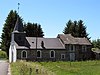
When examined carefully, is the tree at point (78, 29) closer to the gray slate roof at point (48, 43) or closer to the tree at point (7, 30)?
the tree at point (7, 30)

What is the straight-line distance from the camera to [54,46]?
73.7 metres

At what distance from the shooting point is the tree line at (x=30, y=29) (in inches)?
3359

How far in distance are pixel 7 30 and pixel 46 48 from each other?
18.3 metres

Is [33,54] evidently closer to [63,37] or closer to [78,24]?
[63,37]

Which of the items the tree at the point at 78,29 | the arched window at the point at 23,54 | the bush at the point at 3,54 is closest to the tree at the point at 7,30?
the bush at the point at 3,54

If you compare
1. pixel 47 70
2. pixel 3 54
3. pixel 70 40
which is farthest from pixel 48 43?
pixel 47 70

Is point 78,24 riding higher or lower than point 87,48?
higher

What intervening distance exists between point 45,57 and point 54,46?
352cm

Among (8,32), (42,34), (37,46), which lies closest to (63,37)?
(37,46)

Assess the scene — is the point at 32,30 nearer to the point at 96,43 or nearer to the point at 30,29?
the point at 30,29

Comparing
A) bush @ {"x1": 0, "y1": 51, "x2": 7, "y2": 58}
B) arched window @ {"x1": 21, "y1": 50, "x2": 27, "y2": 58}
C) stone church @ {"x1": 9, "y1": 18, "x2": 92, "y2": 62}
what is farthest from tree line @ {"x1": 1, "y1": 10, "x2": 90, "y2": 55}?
arched window @ {"x1": 21, "y1": 50, "x2": 27, "y2": 58}

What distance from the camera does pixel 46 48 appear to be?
7206 centimetres

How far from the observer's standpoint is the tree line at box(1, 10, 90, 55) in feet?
280

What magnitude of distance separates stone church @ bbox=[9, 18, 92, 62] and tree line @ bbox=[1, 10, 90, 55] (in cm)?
517
